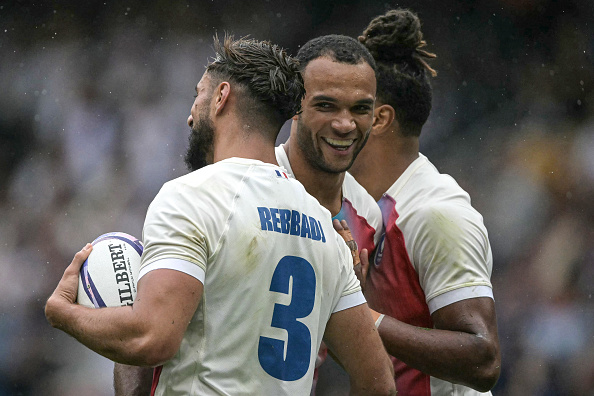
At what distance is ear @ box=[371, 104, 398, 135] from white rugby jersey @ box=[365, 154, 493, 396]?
0.38m

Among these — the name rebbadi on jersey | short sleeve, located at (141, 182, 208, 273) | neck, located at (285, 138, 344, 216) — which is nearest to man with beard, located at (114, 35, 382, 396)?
neck, located at (285, 138, 344, 216)

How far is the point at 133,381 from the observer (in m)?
2.75

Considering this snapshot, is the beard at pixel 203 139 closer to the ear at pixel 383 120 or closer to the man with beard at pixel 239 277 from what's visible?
the man with beard at pixel 239 277

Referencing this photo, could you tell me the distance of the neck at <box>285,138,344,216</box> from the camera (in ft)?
11.6

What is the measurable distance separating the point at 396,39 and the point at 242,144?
1790 mm

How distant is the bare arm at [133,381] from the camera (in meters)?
2.73

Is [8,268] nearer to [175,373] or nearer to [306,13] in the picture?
[306,13]

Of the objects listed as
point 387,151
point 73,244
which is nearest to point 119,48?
point 73,244

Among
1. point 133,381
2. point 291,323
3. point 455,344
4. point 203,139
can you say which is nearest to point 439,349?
point 455,344

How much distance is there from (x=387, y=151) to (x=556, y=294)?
13.4 ft

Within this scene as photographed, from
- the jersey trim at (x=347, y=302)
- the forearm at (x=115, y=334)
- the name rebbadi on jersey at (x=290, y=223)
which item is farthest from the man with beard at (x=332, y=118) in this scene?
the forearm at (x=115, y=334)

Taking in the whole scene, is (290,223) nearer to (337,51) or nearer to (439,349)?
(439,349)

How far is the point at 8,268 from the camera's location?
671 centimetres

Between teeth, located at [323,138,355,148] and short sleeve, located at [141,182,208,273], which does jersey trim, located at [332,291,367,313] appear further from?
teeth, located at [323,138,355,148]
